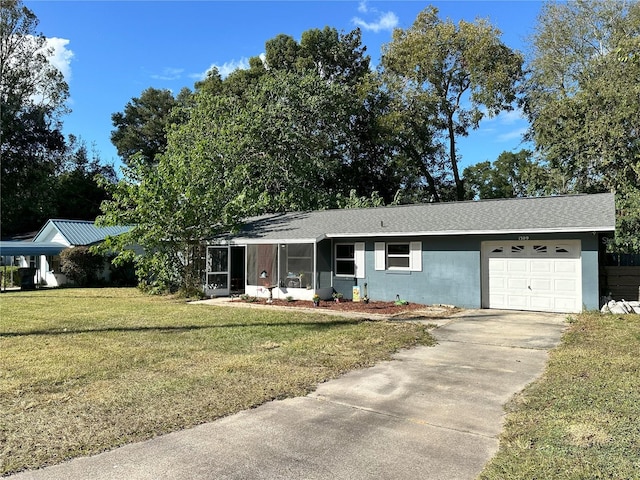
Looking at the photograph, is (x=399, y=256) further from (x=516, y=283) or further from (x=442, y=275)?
(x=516, y=283)

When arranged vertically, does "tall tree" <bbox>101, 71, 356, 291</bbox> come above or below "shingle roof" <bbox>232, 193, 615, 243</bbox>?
above

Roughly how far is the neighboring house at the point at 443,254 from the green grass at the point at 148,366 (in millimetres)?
3871

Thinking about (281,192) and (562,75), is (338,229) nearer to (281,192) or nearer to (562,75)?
(281,192)

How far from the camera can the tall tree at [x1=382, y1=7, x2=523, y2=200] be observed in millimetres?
26406

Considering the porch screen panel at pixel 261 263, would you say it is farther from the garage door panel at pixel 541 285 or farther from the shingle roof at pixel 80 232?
the shingle roof at pixel 80 232

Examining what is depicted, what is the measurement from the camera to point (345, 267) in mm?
16641

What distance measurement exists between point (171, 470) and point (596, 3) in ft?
96.8

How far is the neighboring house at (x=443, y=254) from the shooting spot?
41.7ft

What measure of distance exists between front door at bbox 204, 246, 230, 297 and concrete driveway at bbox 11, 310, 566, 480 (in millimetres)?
12253

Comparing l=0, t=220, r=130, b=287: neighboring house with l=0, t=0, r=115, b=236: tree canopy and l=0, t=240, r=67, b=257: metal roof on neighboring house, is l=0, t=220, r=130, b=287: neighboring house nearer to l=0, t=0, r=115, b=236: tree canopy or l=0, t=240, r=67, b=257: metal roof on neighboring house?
l=0, t=240, r=67, b=257: metal roof on neighboring house

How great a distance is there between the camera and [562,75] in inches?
982

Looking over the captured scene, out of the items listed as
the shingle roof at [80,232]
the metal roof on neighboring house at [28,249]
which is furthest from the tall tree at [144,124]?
the metal roof on neighboring house at [28,249]

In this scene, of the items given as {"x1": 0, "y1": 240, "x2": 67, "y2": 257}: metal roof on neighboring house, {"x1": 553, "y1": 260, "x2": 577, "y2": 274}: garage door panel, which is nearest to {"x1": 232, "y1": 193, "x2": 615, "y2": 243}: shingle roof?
{"x1": 553, "y1": 260, "x2": 577, "y2": 274}: garage door panel

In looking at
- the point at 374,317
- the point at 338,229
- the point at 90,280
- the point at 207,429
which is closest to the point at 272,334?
the point at 374,317
